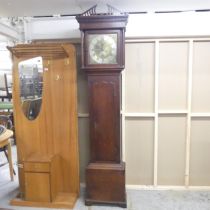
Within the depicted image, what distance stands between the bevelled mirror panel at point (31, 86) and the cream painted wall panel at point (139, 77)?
102 centimetres

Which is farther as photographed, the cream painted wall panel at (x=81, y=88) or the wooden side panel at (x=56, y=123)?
the cream painted wall panel at (x=81, y=88)

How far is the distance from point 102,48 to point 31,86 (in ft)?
3.22

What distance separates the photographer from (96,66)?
2.35 metres

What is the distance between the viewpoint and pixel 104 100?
242 centimetres

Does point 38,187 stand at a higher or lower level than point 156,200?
higher

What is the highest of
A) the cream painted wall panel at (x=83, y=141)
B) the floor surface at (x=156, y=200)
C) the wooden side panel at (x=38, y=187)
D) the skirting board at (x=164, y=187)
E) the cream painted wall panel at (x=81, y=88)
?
the cream painted wall panel at (x=81, y=88)

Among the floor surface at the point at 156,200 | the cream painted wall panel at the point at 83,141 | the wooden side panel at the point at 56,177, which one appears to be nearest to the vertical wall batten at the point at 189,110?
the floor surface at the point at 156,200

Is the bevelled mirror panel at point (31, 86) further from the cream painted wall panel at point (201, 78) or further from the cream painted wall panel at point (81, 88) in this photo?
the cream painted wall panel at point (201, 78)

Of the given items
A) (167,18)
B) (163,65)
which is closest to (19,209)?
(163,65)

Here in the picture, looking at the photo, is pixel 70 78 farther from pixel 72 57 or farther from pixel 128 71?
pixel 128 71

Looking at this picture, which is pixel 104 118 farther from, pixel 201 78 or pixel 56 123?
pixel 201 78

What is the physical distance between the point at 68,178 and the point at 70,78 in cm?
117

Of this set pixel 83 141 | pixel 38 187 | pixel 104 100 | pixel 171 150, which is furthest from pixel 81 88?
pixel 171 150

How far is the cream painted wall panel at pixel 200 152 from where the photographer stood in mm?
2789
